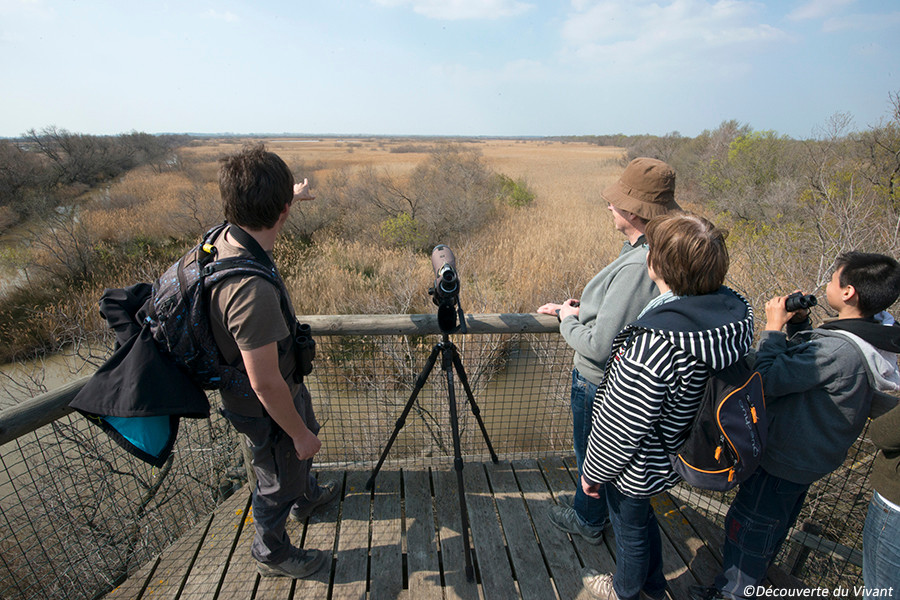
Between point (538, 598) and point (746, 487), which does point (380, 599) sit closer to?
point (538, 598)

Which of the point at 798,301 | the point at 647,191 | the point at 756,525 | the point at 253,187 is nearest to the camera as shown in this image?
the point at 253,187

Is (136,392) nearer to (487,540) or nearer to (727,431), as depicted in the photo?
(487,540)

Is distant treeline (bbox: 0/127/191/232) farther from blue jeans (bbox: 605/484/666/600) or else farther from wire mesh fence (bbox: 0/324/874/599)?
blue jeans (bbox: 605/484/666/600)

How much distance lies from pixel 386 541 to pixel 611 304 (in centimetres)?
161

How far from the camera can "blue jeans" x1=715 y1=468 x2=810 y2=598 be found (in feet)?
5.59

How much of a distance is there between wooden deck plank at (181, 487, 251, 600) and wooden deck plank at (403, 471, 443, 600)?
0.88 meters

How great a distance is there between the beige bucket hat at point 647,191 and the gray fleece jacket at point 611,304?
14cm

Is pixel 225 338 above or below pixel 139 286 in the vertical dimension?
below

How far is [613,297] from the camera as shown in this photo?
1.71 m

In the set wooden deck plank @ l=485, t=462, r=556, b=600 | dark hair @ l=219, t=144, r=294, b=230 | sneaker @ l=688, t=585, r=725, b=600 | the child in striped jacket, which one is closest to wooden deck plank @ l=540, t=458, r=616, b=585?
wooden deck plank @ l=485, t=462, r=556, b=600

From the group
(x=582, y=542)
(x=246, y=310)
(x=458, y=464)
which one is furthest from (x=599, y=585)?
(x=246, y=310)

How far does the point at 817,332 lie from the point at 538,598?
5.22 feet

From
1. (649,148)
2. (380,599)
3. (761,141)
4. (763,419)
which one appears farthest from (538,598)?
(649,148)

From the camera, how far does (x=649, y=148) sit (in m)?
28.4
